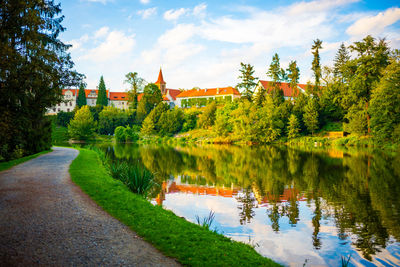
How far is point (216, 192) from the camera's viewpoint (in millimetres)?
12875

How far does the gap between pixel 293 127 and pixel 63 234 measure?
50630mm

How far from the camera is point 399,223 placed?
8.33m

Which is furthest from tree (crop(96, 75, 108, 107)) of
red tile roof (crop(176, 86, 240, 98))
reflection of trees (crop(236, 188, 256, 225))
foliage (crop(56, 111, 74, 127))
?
reflection of trees (crop(236, 188, 256, 225))

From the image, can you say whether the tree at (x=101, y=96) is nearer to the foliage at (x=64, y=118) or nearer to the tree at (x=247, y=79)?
the foliage at (x=64, y=118)

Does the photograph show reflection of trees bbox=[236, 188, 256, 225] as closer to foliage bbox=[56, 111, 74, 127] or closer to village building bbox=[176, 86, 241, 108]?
foliage bbox=[56, 111, 74, 127]

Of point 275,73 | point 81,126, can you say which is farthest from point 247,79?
point 81,126

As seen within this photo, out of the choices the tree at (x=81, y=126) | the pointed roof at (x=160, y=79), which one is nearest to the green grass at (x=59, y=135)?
the tree at (x=81, y=126)

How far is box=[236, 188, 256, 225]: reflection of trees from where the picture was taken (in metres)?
9.10

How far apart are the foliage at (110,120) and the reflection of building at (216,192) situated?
62.9 metres

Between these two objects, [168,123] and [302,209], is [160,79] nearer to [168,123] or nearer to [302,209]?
[168,123]

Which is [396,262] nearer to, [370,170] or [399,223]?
[399,223]

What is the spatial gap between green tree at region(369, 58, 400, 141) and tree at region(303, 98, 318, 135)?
503 inches

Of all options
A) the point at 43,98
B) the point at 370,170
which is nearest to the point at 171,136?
the point at 43,98

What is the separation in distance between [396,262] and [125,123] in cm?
7410
